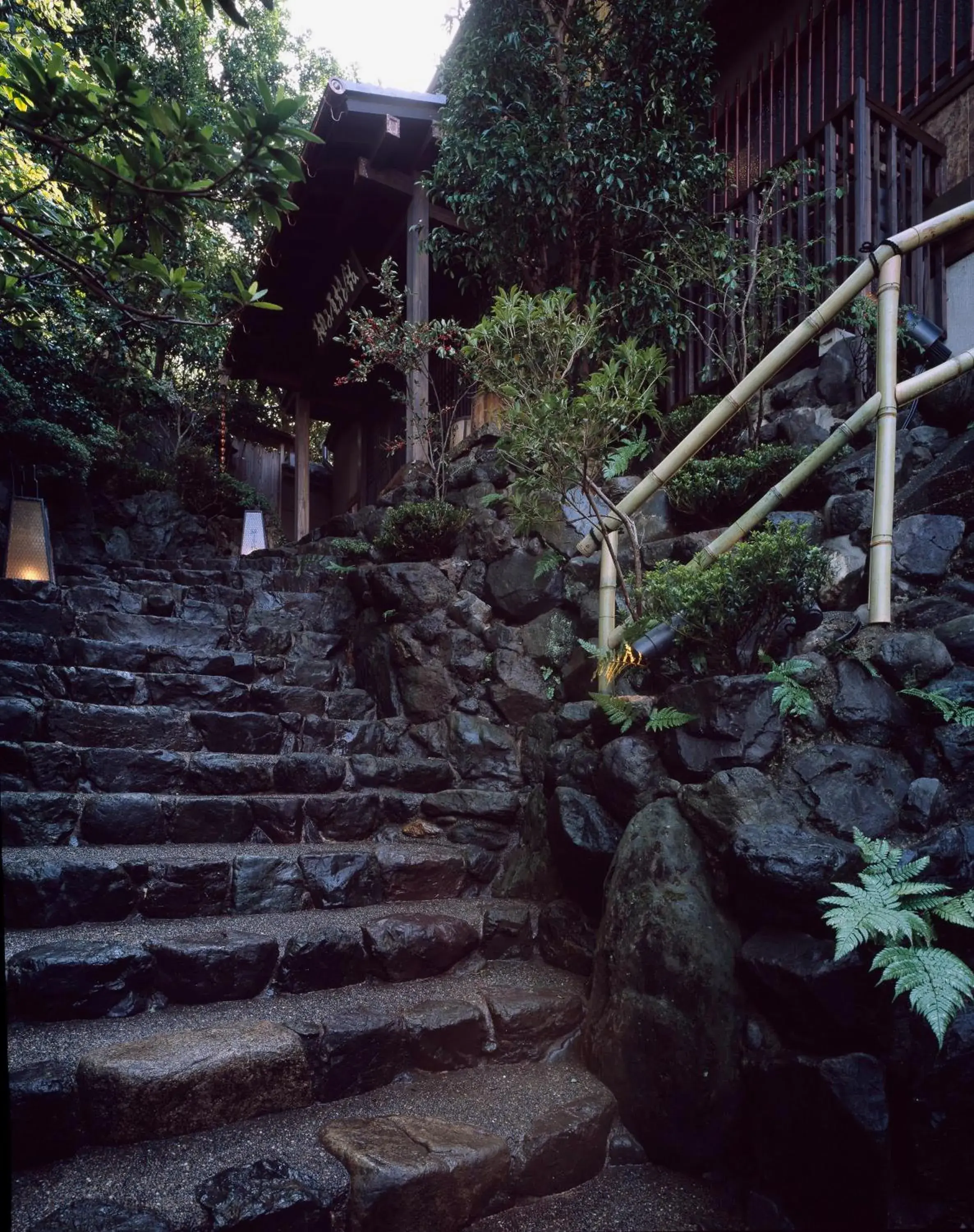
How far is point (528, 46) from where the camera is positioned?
7.70 meters

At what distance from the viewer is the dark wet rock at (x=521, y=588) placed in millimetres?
5832

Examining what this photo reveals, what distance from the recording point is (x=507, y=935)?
4062 mm

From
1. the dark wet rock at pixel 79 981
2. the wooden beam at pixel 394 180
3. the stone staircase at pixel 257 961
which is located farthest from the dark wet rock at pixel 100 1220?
the wooden beam at pixel 394 180

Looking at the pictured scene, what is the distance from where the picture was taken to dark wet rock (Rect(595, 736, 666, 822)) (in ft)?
11.8

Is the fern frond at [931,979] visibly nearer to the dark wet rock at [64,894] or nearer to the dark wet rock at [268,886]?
the dark wet rock at [268,886]

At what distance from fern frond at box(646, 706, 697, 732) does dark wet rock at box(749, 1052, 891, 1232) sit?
133 centimetres

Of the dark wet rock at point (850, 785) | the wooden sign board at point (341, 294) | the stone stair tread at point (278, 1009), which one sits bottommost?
the stone stair tread at point (278, 1009)

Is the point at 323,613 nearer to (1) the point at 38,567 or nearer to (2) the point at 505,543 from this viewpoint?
(2) the point at 505,543

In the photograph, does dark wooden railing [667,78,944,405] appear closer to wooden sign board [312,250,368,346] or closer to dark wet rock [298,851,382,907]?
dark wet rock [298,851,382,907]

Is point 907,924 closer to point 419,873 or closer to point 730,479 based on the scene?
point 419,873

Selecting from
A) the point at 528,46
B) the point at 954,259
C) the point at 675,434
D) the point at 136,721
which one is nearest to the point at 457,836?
the point at 136,721

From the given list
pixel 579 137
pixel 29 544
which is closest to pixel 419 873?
pixel 29 544

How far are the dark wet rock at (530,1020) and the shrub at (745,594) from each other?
66.6 inches

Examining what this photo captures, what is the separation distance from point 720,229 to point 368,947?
7355 millimetres
